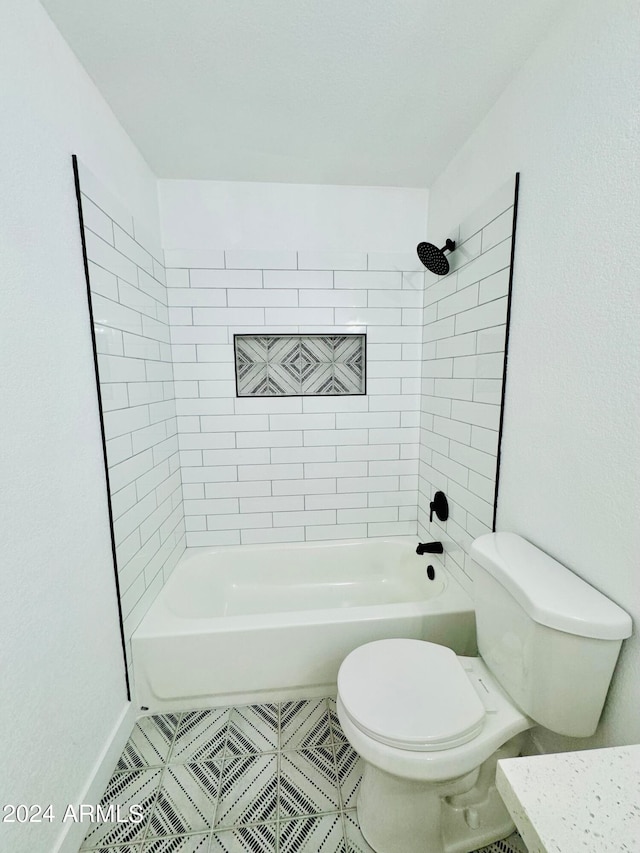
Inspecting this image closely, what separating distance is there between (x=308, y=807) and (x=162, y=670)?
0.71 m

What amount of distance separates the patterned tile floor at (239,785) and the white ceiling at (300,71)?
7.76 feet

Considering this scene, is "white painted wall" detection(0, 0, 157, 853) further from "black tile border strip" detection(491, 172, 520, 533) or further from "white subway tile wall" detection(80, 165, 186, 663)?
"black tile border strip" detection(491, 172, 520, 533)

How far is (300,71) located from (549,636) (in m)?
1.83

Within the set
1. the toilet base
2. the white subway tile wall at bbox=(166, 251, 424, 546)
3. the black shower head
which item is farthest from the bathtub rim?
the black shower head

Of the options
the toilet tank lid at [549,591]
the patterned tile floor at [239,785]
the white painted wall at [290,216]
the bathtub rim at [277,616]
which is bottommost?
the patterned tile floor at [239,785]

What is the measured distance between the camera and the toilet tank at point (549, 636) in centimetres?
81

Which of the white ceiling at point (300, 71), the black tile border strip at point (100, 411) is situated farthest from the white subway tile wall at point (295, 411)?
the black tile border strip at point (100, 411)

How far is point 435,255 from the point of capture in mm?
1540

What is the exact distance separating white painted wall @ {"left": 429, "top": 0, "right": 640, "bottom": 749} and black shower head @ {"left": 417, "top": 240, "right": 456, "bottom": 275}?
36 cm

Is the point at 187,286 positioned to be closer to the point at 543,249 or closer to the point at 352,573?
the point at 543,249

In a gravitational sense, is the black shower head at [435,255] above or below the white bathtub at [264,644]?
above

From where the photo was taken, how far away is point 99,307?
3.89 feet

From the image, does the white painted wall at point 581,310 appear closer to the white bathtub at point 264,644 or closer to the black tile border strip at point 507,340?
the black tile border strip at point 507,340

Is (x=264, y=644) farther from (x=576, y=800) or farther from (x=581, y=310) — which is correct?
(x=581, y=310)
